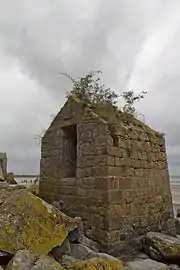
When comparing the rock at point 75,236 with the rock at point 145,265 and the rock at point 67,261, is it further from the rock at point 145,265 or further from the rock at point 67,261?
the rock at point 145,265

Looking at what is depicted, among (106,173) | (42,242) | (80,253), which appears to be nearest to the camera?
(42,242)

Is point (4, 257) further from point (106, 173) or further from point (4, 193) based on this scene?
point (4, 193)

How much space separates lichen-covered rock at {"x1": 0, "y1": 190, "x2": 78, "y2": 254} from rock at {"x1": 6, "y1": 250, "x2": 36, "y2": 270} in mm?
354

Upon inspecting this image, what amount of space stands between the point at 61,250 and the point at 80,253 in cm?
36

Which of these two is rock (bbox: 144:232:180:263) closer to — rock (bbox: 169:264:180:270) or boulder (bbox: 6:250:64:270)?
rock (bbox: 169:264:180:270)

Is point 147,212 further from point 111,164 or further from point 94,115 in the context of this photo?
point 94,115

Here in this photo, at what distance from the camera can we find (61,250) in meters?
4.21

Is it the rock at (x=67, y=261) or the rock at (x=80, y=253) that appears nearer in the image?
the rock at (x=67, y=261)

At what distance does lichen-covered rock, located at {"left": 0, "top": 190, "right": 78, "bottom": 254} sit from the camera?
375 cm

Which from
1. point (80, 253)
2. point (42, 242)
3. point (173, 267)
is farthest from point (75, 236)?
point (173, 267)

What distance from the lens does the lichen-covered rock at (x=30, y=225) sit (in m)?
3.75

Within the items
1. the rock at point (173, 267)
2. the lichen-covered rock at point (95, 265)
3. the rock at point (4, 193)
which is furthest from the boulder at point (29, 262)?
the rock at point (173, 267)

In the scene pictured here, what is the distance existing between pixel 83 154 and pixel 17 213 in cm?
249

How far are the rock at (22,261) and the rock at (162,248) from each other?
122 inches
